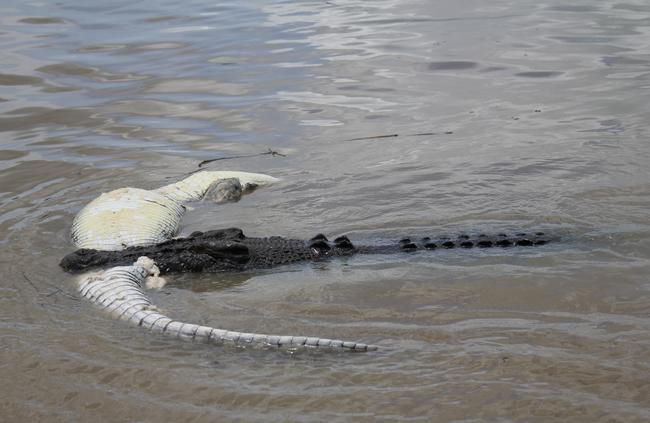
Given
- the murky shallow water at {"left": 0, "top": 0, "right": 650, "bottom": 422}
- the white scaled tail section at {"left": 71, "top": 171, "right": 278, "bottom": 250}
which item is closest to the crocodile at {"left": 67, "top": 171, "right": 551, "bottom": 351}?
the white scaled tail section at {"left": 71, "top": 171, "right": 278, "bottom": 250}

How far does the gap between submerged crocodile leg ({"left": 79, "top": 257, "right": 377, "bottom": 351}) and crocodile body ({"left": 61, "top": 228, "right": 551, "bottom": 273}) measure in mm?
228

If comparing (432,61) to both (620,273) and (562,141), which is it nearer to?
(562,141)

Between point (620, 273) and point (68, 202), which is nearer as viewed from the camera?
point (620, 273)

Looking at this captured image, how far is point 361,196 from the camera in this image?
24.9 ft

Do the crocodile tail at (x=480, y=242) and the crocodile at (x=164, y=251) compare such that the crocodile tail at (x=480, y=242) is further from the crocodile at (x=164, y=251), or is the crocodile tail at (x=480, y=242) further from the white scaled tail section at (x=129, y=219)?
the white scaled tail section at (x=129, y=219)

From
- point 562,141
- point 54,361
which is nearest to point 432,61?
point 562,141

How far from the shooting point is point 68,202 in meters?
7.79

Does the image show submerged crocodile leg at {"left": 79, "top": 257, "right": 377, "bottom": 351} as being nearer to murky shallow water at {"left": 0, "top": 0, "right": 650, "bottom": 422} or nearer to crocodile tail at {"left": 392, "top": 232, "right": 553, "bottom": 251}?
murky shallow water at {"left": 0, "top": 0, "right": 650, "bottom": 422}

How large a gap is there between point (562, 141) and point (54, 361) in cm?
566

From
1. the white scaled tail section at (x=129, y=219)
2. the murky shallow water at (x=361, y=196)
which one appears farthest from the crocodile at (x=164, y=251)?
the murky shallow water at (x=361, y=196)

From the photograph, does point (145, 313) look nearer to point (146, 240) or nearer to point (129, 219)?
point (146, 240)

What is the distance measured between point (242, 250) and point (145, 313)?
1075 millimetres

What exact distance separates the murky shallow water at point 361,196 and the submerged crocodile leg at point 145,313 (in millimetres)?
86

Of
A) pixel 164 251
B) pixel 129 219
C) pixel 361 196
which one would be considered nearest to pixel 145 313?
pixel 164 251
